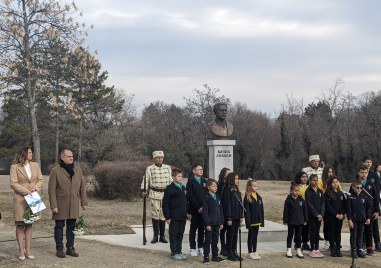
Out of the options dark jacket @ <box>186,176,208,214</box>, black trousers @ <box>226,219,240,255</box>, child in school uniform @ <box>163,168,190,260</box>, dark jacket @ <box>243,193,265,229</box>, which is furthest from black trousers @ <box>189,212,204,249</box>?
dark jacket @ <box>243,193,265,229</box>

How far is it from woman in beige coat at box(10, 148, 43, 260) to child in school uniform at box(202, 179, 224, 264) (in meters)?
2.85

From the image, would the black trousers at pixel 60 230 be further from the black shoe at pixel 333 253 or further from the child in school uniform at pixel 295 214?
the black shoe at pixel 333 253

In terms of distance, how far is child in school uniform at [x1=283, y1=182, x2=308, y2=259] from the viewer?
8797 mm

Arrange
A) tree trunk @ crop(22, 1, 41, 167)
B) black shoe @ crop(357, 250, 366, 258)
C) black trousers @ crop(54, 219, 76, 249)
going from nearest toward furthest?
black trousers @ crop(54, 219, 76, 249) → black shoe @ crop(357, 250, 366, 258) → tree trunk @ crop(22, 1, 41, 167)

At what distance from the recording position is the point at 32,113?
18.8 meters

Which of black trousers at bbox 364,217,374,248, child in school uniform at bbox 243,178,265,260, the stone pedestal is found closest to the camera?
child in school uniform at bbox 243,178,265,260

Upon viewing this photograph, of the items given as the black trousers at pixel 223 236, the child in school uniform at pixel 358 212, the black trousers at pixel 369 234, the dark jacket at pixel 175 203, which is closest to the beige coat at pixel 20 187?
the dark jacket at pixel 175 203

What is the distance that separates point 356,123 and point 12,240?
148 feet

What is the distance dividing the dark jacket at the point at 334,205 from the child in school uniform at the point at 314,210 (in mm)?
119

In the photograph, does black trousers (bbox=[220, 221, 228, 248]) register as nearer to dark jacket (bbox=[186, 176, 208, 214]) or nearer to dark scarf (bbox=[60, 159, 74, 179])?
dark jacket (bbox=[186, 176, 208, 214])

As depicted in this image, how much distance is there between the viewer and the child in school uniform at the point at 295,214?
8.80 meters

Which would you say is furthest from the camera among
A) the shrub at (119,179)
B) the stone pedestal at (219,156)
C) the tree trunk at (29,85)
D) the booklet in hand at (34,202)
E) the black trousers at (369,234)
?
the shrub at (119,179)

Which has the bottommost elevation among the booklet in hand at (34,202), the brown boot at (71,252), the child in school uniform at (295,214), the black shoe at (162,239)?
the black shoe at (162,239)

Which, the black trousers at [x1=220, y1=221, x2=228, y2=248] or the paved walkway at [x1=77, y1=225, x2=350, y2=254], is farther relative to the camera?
the paved walkway at [x1=77, y1=225, x2=350, y2=254]
